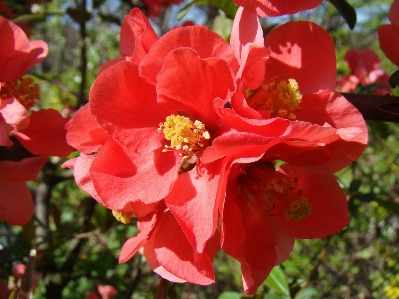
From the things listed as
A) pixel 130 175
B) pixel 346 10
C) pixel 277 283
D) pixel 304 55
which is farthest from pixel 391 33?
pixel 277 283

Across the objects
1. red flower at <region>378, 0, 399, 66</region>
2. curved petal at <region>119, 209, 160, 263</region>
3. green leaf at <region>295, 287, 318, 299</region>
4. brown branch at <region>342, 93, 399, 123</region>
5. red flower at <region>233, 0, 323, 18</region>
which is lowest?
green leaf at <region>295, 287, 318, 299</region>

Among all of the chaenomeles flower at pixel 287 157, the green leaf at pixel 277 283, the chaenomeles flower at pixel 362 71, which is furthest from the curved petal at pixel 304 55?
the chaenomeles flower at pixel 362 71

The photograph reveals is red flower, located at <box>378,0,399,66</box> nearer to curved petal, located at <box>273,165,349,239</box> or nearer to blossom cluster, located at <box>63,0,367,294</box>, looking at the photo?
blossom cluster, located at <box>63,0,367,294</box>

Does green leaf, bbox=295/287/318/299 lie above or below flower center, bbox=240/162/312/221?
below

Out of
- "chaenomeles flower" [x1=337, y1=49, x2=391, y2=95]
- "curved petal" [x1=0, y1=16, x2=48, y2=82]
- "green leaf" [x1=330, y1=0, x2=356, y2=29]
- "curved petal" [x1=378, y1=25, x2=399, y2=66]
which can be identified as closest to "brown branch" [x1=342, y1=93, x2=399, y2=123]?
"curved petal" [x1=378, y1=25, x2=399, y2=66]

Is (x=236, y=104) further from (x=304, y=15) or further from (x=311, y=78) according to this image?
(x=304, y=15)

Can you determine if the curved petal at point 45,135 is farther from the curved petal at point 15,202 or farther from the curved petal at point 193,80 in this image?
the curved petal at point 193,80
